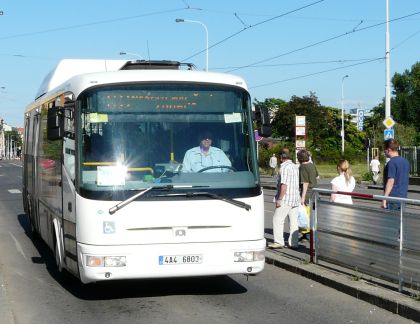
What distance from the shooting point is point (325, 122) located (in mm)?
91500

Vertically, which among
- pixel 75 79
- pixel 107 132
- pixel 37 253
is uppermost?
pixel 75 79

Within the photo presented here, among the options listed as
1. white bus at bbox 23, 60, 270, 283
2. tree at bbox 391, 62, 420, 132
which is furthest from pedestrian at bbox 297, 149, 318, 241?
tree at bbox 391, 62, 420, 132

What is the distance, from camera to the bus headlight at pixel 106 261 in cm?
732

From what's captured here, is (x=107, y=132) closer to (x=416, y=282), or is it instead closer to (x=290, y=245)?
(x=416, y=282)

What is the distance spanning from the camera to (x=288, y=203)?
11328mm

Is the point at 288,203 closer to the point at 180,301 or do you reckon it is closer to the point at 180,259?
the point at 180,301

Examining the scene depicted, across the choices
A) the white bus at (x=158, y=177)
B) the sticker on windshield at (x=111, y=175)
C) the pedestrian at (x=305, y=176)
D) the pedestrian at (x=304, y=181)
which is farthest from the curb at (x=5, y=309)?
the pedestrian at (x=305, y=176)

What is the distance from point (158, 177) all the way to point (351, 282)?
8.73 feet

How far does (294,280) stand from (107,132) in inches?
127

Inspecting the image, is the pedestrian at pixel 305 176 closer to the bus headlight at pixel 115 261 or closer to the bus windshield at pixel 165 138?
the bus windshield at pixel 165 138

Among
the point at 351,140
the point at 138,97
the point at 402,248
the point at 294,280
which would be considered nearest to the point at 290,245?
the point at 294,280

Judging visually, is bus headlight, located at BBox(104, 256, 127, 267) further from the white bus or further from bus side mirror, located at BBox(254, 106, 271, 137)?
bus side mirror, located at BBox(254, 106, 271, 137)

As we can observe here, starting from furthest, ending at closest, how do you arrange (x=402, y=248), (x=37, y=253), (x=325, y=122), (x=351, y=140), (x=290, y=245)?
1. (x=351, y=140)
2. (x=325, y=122)
3. (x=37, y=253)
4. (x=290, y=245)
5. (x=402, y=248)

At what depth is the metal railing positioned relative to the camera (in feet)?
24.4
